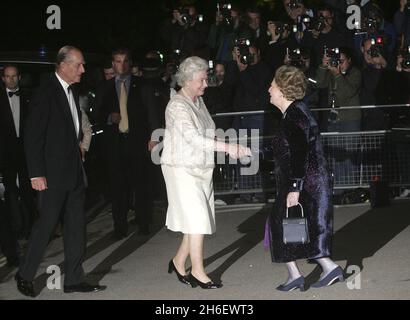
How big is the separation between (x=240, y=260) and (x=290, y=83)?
2327 mm

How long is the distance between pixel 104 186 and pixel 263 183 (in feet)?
7.24

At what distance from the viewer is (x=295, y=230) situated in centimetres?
977

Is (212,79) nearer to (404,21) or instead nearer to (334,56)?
(334,56)

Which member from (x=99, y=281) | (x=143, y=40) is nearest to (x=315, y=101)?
(x=99, y=281)

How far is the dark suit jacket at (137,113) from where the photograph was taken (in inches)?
519

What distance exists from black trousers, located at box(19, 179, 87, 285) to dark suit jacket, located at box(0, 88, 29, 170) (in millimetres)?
1419

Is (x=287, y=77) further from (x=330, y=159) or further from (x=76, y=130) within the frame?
(x=330, y=159)

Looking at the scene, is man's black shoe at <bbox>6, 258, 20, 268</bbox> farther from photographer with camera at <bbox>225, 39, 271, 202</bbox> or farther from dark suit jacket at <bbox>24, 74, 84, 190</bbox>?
photographer with camera at <bbox>225, 39, 271, 202</bbox>

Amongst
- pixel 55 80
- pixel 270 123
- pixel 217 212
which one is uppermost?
pixel 55 80

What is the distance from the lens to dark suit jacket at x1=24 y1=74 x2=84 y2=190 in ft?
32.6

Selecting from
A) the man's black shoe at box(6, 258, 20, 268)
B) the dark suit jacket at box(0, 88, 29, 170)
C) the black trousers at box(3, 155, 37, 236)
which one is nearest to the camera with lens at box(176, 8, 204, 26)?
the dark suit jacket at box(0, 88, 29, 170)

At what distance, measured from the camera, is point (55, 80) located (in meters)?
10.2

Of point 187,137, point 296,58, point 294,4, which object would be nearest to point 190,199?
point 187,137

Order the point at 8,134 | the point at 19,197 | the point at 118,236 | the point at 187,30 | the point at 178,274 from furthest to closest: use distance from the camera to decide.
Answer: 1. the point at 187,30
2. the point at 19,197
3. the point at 118,236
4. the point at 8,134
5. the point at 178,274
